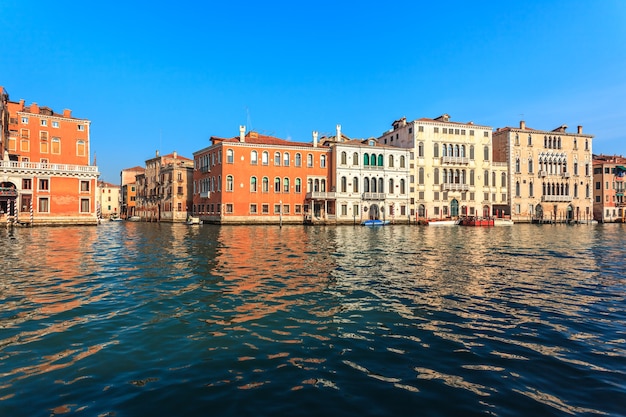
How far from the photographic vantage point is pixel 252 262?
542 inches

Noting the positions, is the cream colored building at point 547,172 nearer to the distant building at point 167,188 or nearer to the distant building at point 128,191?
the distant building at point 167,188

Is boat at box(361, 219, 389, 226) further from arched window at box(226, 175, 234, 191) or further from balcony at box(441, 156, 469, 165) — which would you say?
arched window at box(226, 175, 234, 191)

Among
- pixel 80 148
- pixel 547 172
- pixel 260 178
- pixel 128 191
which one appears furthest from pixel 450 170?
pixel 128 191

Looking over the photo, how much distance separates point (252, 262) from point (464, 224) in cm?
4380

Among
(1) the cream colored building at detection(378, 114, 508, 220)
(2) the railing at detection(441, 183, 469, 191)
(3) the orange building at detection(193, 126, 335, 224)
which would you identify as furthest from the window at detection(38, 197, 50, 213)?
(2) the railing at detection(441, 183, 469, 191)

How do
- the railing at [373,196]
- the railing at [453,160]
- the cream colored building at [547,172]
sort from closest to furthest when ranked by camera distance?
the railing at [373,196] → the railing at [453,160] → the cream colored building at [547,172]

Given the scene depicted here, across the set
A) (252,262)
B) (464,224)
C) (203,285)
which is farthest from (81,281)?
(464,224)

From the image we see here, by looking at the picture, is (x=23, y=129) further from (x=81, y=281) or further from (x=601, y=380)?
(x=601, y=380)

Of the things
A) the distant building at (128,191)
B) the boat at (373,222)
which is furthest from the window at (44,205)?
the distant building at (128,191)

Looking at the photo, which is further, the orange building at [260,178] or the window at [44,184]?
the orange building at [260,178]

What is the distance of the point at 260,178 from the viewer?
47.6 metres

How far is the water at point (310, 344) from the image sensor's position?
12.5 ft

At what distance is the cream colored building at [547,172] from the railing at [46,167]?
56.6 metres

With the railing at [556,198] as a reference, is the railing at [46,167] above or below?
above
